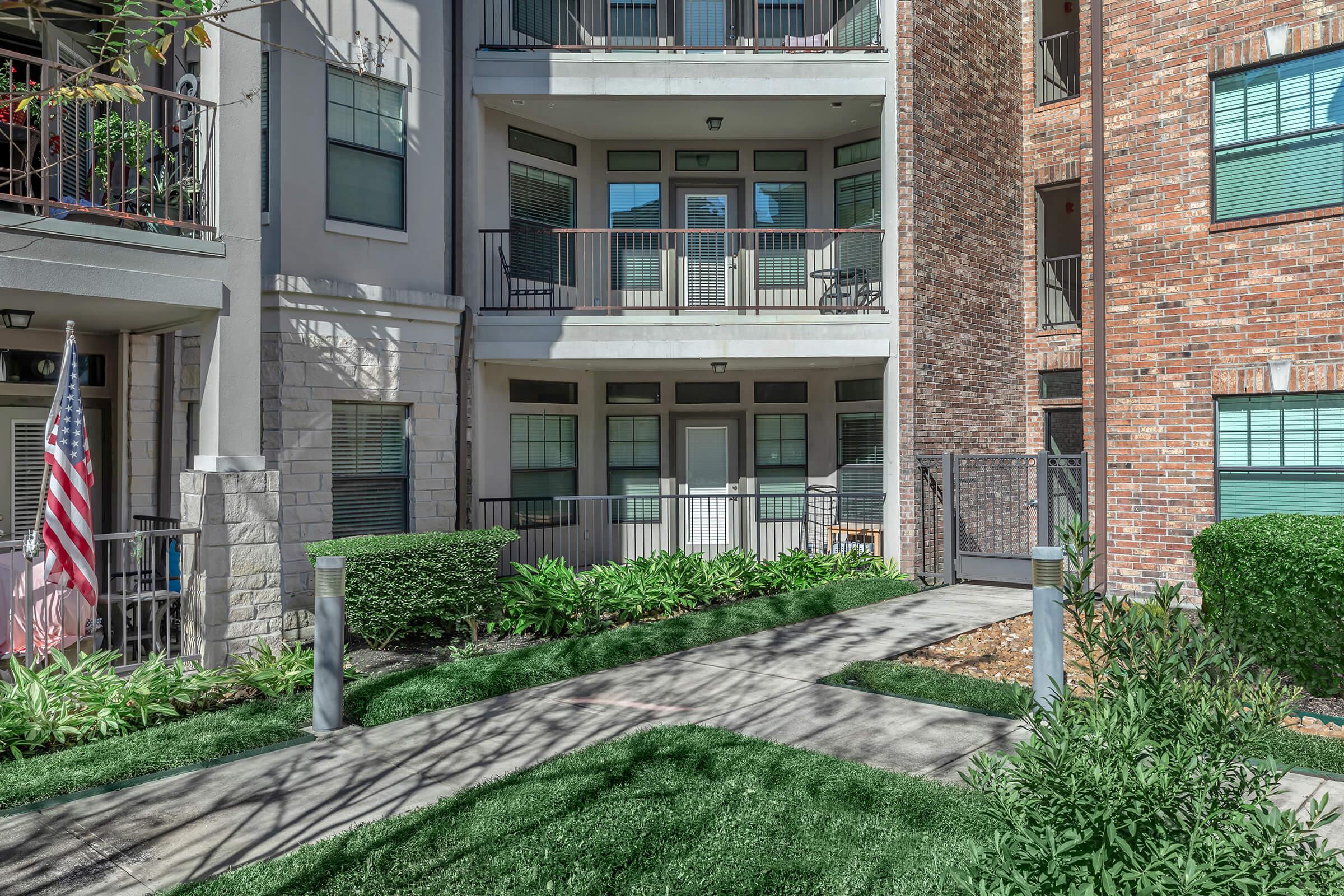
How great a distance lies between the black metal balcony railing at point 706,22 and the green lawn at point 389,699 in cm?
843

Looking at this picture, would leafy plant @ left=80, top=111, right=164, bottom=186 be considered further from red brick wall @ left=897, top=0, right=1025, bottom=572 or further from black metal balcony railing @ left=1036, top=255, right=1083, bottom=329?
black metal balcony railing @ left=1036, top=255, right=1083, bottom=329

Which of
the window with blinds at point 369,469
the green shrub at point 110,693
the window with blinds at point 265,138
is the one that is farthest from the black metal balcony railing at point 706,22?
the green shrub at point 110,693

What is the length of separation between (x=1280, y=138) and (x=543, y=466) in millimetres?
9609

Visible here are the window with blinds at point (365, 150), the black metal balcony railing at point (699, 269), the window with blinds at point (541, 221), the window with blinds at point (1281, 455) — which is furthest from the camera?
the black metal balcony railing at point (699, 269)

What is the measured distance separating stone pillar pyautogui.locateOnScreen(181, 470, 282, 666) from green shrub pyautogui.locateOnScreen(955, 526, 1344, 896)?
6.52m

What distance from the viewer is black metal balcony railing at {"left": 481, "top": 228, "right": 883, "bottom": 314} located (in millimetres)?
13414

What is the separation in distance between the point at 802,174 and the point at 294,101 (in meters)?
7.58

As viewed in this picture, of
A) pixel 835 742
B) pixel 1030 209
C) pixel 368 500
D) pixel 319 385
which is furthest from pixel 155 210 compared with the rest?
pixel 1030 209

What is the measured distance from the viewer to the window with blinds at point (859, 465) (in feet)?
44.4

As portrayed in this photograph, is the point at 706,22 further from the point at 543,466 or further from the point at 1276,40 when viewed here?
the point at 1276,40

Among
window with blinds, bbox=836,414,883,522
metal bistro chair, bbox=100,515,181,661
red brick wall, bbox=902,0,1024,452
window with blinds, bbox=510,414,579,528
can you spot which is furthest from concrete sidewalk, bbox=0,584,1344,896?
red brick wall, bbox=902,0,1024,452

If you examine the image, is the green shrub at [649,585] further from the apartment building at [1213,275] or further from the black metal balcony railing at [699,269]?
the black metal balcony railing at [699,269]

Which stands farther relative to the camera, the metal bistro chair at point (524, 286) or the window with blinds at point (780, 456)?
the window with blinds at point (780, 456)

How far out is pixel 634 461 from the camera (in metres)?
14.5
